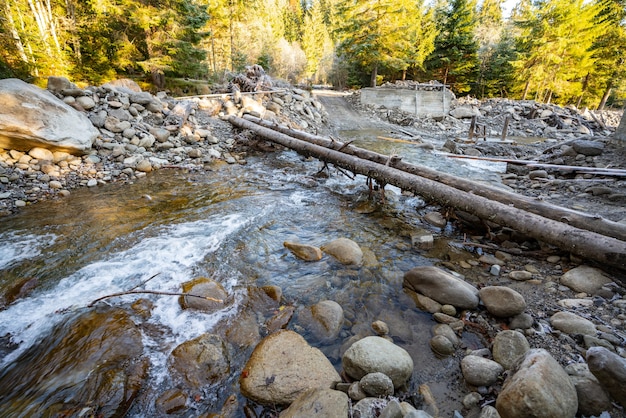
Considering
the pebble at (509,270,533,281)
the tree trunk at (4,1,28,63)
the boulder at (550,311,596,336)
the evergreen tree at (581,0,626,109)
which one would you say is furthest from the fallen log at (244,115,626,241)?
the evergreen tree at (581,0,626,109)

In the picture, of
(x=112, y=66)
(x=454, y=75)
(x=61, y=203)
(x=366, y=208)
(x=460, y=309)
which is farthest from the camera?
(x=454, y=75)

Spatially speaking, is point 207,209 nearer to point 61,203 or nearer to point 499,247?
point 61,203

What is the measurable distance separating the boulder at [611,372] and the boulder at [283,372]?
1.88m

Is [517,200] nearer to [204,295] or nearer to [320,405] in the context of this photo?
[320,405]

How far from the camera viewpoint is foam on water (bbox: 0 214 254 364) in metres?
2.84

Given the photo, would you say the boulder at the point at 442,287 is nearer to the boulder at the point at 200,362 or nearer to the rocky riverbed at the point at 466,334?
the rocky riverbed at the point at 466,334

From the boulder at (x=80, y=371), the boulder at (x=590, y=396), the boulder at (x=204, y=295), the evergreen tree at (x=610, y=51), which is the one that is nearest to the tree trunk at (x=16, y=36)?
the boulder at (x=80, y=371)

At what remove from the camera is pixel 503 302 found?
9.30ft

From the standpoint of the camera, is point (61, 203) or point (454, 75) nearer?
point (61, 203)

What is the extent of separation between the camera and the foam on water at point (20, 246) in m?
3.85

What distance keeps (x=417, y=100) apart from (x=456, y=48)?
11.3 meters

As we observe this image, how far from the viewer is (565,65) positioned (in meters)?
26.8

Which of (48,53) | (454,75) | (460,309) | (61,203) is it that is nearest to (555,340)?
(460,309)

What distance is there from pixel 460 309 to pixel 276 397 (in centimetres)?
225
